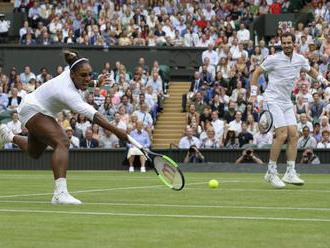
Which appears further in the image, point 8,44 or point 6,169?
point 8,44

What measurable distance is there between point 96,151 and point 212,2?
415 inches

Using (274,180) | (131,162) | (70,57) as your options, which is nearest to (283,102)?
(274,180)

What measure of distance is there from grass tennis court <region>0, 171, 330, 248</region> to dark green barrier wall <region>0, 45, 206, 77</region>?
58.5 feet

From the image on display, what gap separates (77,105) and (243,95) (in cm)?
1706

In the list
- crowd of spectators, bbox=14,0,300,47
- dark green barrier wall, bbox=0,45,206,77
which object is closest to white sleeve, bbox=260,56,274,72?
crowd of spectators, bbox=14,0,300,47

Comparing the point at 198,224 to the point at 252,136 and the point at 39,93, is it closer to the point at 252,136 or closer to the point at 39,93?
the point at 39,93

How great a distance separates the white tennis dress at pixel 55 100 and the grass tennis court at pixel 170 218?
120 cm

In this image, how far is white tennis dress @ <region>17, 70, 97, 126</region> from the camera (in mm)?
12758

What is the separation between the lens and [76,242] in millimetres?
8906

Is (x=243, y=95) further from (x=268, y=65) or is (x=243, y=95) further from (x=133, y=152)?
(x=268, y=65)

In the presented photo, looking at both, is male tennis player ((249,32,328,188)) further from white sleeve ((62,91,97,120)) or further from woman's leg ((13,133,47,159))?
white sleeve ((62,91,97,120))

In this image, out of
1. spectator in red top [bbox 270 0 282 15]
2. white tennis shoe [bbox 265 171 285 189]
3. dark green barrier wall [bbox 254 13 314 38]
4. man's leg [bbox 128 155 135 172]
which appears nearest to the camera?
Result: white tennis shoe [bbox 265 171 285 189]

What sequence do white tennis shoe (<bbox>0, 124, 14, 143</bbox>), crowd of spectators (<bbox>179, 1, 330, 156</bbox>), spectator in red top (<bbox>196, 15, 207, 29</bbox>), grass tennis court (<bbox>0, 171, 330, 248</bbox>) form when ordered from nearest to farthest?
1. grass tennis court (<bbox>0, 171, 330, 248</bbox>)
2. white tennis shoe (<bbox>0, 124, 14, 143</bbox>)
3. crowd of spectators (<bbox>179, 1, 330, 156</bbox>)
4. spectator in red top (<bbox>196, 15, 207, 29</bbox>)

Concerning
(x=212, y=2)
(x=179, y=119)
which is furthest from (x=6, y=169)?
(x=212, y=2)
